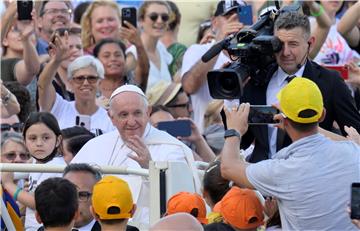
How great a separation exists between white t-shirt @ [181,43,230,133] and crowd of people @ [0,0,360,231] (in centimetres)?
1

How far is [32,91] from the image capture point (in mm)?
10547

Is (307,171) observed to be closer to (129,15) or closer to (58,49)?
(58,49)

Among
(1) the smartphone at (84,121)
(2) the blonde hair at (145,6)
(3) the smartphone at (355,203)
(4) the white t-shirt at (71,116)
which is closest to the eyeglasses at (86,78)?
(4) the white t-shirt at (71,116)

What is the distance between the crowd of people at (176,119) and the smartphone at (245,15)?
90 millimetres

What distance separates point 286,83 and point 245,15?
209 centimetres

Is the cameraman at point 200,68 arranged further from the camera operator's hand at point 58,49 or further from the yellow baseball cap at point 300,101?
the yellow baseball cap at point 300,101

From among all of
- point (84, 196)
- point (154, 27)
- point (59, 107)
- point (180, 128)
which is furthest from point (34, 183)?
point (154, 27)

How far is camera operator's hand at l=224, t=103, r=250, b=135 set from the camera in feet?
21.2

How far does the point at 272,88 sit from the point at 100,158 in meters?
1.50

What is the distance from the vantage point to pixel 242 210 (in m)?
6.40

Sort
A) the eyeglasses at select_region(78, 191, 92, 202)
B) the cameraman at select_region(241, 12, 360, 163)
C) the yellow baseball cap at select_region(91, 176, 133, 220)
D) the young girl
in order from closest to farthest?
the yellow baseball cap at select_region(91, 176, 133, 220), the cameraman at select_region(241, 12, 360, 163), the eyeglasses at select_region(78, 191, 92, 202), the young girl

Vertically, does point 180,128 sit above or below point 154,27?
below

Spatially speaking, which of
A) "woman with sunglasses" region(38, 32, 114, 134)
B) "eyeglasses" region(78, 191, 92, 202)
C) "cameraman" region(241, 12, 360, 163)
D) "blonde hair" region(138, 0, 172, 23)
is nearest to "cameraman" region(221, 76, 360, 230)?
"cameraman" region(241, 12, 360, 163)

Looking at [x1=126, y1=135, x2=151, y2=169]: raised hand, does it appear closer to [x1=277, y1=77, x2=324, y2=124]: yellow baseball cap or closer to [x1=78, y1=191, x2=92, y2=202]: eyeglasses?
[x1=78, y1=191, x2=92, y2=202]: eyeglasses
